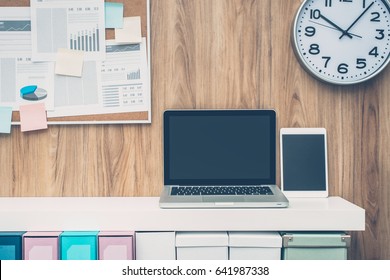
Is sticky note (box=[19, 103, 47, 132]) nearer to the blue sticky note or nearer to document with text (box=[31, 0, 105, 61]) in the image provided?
document with text (box=[31, 0, 105, 61])

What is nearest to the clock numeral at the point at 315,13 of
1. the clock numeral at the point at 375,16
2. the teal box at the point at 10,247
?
the clock numeral at the point at 375,16

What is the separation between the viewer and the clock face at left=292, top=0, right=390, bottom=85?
1.22m

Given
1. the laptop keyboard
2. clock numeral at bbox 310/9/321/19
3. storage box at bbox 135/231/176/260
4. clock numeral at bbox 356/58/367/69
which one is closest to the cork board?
the laptop keyboard

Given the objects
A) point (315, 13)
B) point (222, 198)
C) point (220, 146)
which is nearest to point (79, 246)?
point (222, 198)

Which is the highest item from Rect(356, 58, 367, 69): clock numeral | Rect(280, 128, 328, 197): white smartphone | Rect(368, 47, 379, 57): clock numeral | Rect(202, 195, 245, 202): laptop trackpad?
Rect(368, 47, 379, 57): clock numeral

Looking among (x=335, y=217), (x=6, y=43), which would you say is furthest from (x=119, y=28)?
A: (x=335, y=217)

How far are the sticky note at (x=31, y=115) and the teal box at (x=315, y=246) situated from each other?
773 mm

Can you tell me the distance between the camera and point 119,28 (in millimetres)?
1227

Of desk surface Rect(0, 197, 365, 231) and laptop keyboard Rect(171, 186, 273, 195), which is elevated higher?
laptop keyboard Rect(171, 186, 273, 195)

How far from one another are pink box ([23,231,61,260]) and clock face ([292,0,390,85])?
0.84 metres

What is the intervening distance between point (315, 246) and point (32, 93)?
0.90 metres

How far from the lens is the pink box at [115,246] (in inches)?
39.7

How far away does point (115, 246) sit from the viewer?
39.8 inches
